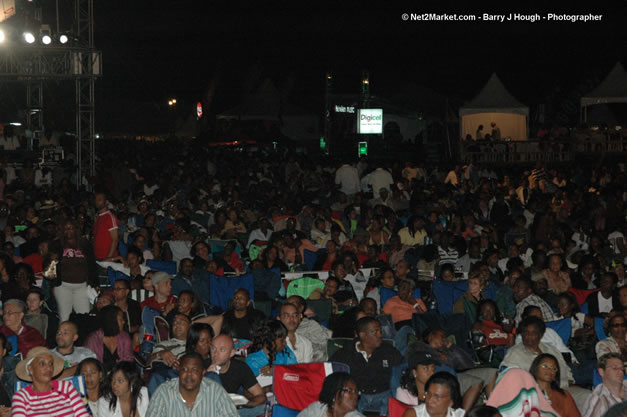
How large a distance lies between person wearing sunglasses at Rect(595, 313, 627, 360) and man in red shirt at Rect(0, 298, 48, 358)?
4.52 meters

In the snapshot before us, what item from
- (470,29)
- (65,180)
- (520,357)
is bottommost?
(520,357)

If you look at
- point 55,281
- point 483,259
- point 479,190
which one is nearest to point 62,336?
point 55,281

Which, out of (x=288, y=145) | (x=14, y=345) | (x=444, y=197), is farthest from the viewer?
(x=288, y=145)

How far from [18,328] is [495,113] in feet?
72.7

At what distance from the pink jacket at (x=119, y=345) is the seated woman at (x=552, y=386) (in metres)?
3.26

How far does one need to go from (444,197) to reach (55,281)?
9.28 m

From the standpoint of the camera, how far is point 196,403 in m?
5.54

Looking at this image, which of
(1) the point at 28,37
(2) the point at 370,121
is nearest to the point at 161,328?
(1) the point at 28,37

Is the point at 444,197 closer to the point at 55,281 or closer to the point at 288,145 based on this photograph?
the point at 55,281

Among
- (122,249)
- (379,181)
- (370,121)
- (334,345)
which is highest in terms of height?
(370,121)

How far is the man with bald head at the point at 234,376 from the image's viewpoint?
625 centimetres

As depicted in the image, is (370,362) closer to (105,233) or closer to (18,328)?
(18,328)

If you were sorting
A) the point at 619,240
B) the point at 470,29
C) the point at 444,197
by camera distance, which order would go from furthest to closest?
the point at 470,29
the point at 444,197
the point at 619,240

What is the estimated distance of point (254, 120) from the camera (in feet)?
127
